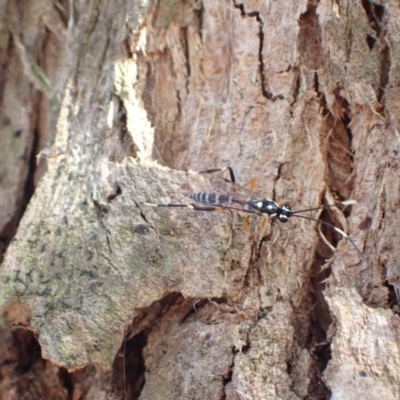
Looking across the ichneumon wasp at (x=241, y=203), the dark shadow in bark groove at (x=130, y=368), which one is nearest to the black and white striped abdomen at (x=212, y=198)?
the ichneumon wasp at (x=241, y=203)

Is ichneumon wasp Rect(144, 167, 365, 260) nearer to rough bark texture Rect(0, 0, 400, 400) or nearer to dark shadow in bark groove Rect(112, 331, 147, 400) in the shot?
rough bark texture Rect(0, 0, 400, 400)

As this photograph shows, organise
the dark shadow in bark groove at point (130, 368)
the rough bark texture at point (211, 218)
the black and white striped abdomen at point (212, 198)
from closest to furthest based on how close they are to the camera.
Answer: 1. the rough bark texture at point (211, 218)
2. the dark shadow in bark groove at point (130, 368)
3. the black and white striped abdomen at point (212, 198)

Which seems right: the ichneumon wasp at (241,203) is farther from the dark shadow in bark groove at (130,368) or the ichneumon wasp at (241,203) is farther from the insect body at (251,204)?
the dark shadow in bark groove at (130,368)

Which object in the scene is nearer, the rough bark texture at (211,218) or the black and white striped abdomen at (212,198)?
the rough bark texture at (211,218)

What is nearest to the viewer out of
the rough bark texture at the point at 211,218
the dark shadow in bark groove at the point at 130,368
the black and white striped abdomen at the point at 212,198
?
the rough bark texture at the point at 211,218

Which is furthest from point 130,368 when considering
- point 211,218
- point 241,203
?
point 241,203

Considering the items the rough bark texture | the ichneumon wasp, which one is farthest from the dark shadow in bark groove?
the ichneumon wasp
